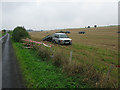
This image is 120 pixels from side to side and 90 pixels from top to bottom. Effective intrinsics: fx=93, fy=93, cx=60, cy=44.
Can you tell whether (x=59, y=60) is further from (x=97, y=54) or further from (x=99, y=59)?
(x=97, y=54)

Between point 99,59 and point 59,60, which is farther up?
point 59,60

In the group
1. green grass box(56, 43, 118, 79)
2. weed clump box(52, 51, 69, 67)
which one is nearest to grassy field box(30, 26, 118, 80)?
green grass box(56, 43, 118, 79)

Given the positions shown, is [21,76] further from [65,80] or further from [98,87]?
[98,87]

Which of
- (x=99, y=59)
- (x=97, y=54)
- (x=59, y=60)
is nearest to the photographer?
(x=59, y=60)

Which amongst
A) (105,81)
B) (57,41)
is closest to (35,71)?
(105,81)

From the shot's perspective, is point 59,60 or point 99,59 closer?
point 59,60

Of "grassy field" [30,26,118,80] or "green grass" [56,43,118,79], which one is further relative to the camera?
"grassy field" [30,26,118,80]

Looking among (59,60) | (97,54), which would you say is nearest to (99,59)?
(97,54)

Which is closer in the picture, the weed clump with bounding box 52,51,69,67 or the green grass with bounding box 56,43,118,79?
the green grass with bounding box 56,43,118,79

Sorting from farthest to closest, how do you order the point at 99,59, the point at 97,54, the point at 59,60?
the point at 97,54 → the point at 99,59 → the point at 59,60

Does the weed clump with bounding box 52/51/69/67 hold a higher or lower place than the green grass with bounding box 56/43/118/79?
higher

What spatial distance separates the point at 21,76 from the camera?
4.34m

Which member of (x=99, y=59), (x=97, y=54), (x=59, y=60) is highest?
(x=59, y=60)

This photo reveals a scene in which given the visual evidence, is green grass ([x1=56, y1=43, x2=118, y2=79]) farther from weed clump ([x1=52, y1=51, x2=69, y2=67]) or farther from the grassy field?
weed clump ([x1=52, y1=51, x2=69, y2=67])
